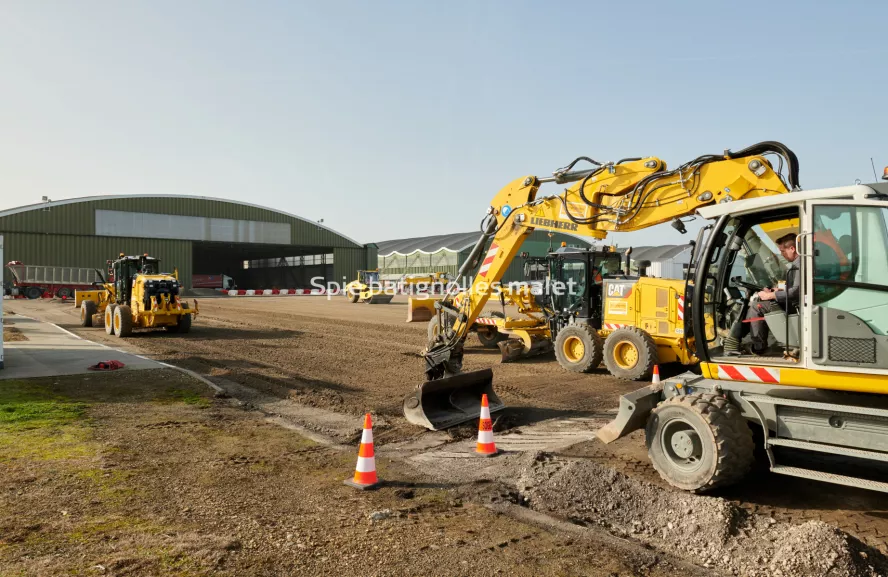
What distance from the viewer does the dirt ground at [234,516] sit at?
388 centimetres

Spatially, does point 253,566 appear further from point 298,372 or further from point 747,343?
point 298,372

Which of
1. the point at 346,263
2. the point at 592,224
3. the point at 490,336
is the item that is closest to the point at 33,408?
the point at 592,224

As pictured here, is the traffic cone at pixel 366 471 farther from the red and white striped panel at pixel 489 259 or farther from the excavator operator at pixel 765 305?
the red and white striped panel at pixel 489 259

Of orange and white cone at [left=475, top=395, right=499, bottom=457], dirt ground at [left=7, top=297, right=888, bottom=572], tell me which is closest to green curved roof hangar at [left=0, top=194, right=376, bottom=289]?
dirt ground at [left=7, top=297, right=888, bottom=572]

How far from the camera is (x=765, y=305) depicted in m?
5.22

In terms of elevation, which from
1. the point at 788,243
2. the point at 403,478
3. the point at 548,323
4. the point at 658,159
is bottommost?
the point at 403,478

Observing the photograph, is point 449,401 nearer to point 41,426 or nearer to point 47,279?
point 41,426


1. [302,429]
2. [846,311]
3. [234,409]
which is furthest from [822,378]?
[234,409]

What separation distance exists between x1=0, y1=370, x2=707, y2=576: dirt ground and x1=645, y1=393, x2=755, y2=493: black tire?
117cm

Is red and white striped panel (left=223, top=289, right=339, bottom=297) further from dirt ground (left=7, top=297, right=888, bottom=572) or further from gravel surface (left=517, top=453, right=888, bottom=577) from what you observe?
gravel surface (left=517, top=453, right=888, bottom=577)

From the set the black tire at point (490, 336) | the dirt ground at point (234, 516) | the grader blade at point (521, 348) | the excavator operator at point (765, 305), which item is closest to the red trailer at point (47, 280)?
the black tire at point (490, 336)

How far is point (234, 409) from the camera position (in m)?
8.66

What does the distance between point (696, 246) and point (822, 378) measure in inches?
62.0

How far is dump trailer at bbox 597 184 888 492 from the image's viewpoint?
448 cm
